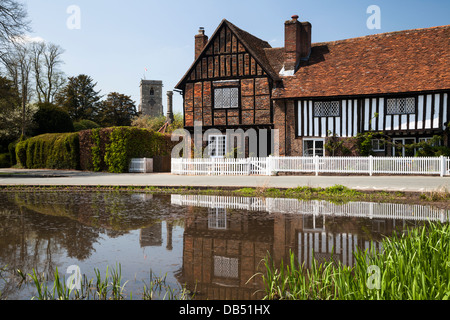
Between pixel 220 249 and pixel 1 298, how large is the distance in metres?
2.50

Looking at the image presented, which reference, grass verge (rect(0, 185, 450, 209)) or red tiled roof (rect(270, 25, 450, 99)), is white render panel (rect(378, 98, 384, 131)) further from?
grass verge (rect(0, 185, 450, 209))

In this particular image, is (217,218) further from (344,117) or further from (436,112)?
(436,112)

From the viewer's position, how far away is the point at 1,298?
3346mm

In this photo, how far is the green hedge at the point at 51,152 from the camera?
81.9 ft

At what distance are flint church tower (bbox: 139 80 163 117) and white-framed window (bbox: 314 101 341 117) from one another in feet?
137

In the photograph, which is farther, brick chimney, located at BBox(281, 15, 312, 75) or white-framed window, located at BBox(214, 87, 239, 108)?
white-framed window, located at BBox(214, 87, 239, 108)

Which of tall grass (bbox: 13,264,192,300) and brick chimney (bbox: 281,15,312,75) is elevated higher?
brick chimney (bbox: 281,15,312,75)

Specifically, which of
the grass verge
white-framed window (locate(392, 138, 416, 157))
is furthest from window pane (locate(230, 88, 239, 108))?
the grass verge

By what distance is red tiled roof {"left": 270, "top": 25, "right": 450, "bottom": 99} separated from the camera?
785 inches

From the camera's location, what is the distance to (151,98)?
6109cm

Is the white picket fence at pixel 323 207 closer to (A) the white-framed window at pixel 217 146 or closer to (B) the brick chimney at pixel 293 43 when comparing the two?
(A) the white-framed window at pixel 217 146

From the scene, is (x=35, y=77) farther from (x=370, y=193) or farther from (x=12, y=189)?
(x=370, y=193)

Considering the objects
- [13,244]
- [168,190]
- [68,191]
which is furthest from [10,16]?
[13,244]

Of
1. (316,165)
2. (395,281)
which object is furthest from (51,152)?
(395,281)
